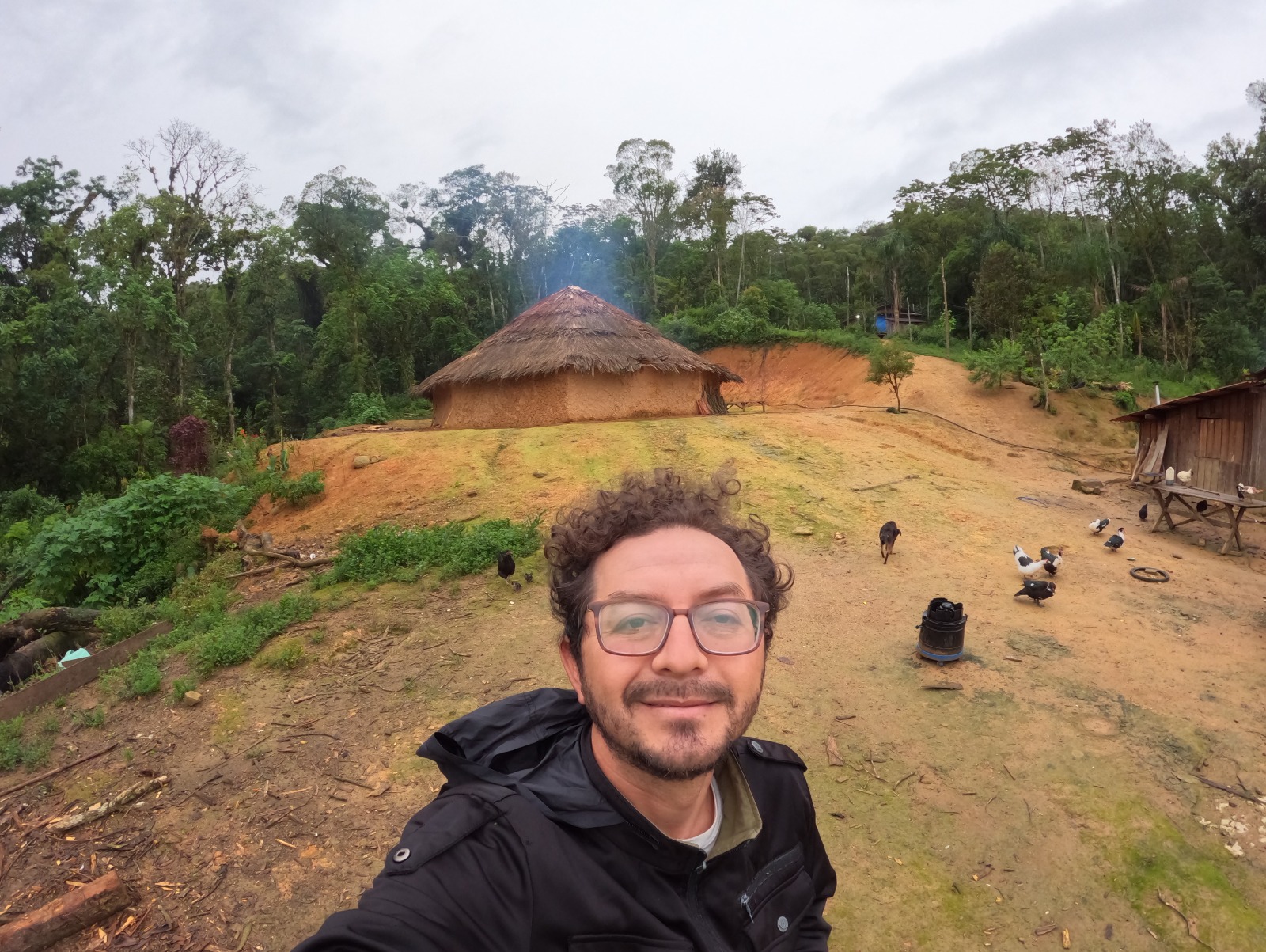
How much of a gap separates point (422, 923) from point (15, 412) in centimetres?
2170

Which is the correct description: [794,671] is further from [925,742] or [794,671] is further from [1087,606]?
[1087,606]

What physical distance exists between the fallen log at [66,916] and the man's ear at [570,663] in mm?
3148

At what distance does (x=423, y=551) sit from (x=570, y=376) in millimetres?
7077

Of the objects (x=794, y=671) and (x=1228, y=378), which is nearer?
(x=794, y=671)

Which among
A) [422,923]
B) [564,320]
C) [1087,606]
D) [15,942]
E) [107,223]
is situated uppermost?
[107,223]

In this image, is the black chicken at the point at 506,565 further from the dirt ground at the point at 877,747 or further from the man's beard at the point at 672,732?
the man's beard at the point at 672,732

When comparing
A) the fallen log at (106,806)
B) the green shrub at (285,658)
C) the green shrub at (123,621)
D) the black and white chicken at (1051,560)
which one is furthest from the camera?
the black and white chicken at (1051,560)

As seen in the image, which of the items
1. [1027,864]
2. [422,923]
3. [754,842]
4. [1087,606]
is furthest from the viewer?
[1087,606]

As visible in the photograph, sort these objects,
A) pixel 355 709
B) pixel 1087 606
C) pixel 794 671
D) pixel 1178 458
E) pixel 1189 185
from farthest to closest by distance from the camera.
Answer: pixel 1189 185 → pixel 1178 458 → pixel 1087 606 → pixel 794 671 → pixel 355 709

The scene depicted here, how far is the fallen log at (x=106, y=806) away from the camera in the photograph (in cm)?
386

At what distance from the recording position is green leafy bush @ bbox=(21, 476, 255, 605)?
8344mm

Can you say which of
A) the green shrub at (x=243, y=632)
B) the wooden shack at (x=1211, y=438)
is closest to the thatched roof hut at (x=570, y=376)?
the green shrub at (x=243, y=632)

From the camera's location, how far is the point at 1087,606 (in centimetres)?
708

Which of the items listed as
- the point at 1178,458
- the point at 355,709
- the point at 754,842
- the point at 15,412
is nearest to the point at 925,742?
the point at 754,842
